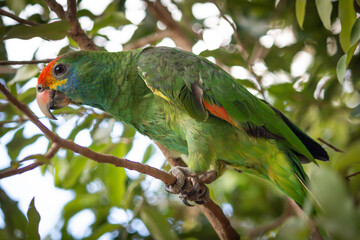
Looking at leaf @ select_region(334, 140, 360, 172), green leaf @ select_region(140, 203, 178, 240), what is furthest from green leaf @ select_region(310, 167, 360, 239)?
green leaf @ select_region(140, 203, 178, 240)

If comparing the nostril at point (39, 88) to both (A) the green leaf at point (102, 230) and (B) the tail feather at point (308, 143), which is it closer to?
(A) the green leaf at point (102, 230)

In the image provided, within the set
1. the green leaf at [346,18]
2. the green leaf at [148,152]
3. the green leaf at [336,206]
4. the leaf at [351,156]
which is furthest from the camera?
the green leaf at [148,152]

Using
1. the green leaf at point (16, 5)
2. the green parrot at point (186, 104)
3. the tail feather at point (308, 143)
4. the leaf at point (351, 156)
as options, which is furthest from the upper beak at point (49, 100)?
the leaf at point (351, 156)

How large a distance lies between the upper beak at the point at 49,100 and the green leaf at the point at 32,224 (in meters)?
0.52

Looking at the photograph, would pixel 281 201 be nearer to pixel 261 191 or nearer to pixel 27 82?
pixel 261 191

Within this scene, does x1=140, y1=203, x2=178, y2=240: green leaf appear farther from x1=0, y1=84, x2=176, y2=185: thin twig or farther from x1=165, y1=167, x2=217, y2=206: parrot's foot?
x1=0, y1=84, x2=176, y2=185: thin twig

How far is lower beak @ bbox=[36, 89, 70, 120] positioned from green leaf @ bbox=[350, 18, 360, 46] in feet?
3.58

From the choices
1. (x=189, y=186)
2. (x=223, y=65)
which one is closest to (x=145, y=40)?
(x=223, y=65)

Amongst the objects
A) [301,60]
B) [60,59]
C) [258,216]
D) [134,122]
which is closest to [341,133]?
[301,60]

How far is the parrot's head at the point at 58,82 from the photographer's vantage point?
4.65ft

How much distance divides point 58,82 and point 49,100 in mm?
83

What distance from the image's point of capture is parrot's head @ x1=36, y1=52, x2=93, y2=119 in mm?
1418

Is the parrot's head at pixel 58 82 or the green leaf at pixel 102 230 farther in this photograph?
the green leaf at pixel 102 230

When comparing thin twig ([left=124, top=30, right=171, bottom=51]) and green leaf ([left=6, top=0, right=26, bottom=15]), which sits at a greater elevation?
green leaf ([left=6, top=0, right=26, bottom=15])
